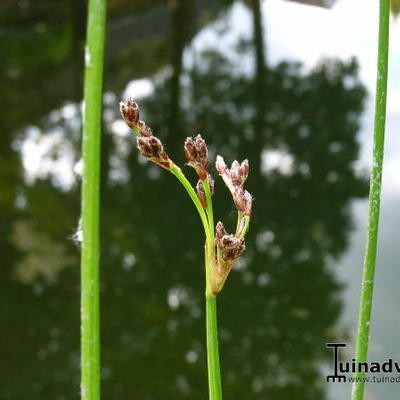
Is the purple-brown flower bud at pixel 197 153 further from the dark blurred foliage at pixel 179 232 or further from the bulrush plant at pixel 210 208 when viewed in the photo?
the dark blurred foliage at pixel 179 232

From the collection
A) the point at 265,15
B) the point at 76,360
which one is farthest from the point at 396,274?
the point at 265,15

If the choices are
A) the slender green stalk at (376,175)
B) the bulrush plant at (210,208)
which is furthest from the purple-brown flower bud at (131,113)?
the slender green stalk at (376,175)

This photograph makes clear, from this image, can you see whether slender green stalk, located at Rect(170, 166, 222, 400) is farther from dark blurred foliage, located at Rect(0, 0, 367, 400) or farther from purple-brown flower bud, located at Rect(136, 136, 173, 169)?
dark blurred foliage, located at Rect(0, 0, 367, 400)

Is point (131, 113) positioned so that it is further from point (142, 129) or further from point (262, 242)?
point (262, 242)

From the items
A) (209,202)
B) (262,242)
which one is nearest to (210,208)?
(209,202)

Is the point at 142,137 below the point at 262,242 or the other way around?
below

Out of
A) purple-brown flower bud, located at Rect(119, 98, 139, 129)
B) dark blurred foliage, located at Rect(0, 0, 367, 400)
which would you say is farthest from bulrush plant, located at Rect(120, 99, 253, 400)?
dark blurred foliage, located at Rect(0, 0, 367, 400)

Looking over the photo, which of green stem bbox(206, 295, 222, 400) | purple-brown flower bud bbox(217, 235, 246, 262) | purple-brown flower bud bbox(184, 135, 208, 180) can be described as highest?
purple-brown flower bud bbox(184, 135, 208, 180)

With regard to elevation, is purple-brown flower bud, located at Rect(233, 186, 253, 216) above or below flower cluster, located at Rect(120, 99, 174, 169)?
below
